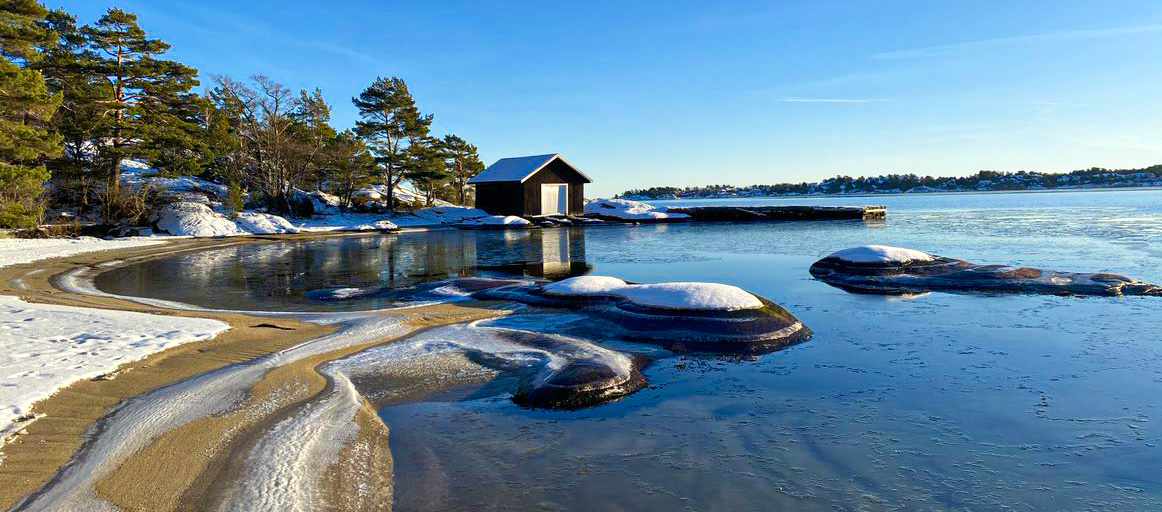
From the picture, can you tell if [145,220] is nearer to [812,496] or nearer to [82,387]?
[82,387]

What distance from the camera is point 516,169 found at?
53.2 meters

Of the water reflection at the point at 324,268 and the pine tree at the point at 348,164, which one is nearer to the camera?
the water reflection at the point at 324,268

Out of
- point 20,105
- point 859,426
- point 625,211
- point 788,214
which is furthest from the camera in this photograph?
point 788,214

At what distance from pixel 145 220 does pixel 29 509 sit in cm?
3667

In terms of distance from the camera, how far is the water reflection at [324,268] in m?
15.8

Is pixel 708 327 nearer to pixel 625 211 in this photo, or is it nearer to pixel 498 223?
pixel 498 223

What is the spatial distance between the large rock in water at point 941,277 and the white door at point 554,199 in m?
34.8

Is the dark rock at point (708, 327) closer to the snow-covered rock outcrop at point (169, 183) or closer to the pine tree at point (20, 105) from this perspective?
the pine tree at point (20, 105)

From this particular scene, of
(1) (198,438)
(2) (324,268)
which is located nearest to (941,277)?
(1) (198,438)

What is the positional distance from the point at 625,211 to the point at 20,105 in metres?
42.8

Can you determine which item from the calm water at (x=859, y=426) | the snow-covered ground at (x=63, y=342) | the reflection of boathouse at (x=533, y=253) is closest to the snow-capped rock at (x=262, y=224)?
the reflection of boathouse at (x=533, y=253)

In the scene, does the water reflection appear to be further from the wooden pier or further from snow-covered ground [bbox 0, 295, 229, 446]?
the wooden pier

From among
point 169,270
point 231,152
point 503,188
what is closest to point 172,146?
point 231,152

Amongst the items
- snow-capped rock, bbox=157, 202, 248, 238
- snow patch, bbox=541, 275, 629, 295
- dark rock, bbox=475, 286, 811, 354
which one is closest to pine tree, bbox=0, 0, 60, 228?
snow-capped rock, bbox=157, 202, 248, 238
